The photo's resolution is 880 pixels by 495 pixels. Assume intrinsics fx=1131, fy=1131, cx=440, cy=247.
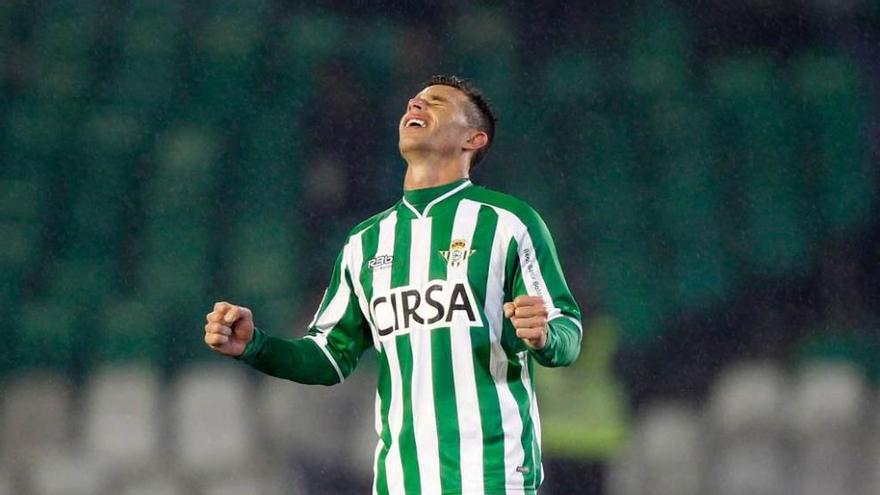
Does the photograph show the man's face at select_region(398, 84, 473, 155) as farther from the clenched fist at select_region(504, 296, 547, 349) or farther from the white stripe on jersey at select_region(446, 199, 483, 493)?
the clenched fist at select_region(504, 296, 547, 349)

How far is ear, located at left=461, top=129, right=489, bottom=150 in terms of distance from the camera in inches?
95.3

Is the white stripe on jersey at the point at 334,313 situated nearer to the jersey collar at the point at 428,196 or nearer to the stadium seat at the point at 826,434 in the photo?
the jersey collar at the point at 428,196

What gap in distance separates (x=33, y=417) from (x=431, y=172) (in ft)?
8.67

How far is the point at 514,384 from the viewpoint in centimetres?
214

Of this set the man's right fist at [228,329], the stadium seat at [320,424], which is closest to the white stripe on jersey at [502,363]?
the man's right fist at [228,329]

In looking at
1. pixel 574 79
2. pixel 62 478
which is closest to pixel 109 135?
pixel 62 478

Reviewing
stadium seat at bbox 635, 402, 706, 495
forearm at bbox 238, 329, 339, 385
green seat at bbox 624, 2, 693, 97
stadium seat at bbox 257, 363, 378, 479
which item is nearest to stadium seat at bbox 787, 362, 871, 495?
stadium seat at bbox 635, 402, 706, 495

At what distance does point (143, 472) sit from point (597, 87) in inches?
93.2

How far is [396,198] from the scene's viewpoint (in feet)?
14.8

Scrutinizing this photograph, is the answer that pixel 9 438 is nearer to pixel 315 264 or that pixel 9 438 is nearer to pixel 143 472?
pixel 143 472

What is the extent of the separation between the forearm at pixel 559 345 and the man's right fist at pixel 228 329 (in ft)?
1.70

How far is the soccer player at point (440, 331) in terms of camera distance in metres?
2.07

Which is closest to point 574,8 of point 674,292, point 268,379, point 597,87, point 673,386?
point 597,87

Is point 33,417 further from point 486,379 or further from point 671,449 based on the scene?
point 486,379
